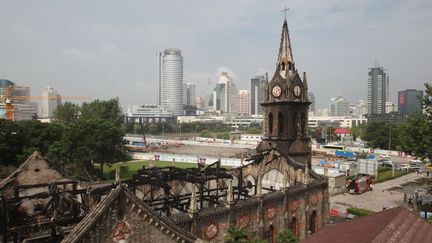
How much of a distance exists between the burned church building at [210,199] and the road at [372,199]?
15.8m

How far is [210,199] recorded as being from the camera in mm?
26031

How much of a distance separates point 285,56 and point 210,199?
66.8ft

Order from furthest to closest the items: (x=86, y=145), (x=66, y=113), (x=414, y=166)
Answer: (x=66, y=113), (x=414, y=166), (x=86, y=145)

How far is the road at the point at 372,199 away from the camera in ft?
163

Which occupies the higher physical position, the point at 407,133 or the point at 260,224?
the point at 407,133

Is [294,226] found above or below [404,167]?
above

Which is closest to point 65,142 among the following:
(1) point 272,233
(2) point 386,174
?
(1) point 272,233

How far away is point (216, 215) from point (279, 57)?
74.3ft

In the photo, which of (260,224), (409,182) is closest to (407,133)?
(260,224)

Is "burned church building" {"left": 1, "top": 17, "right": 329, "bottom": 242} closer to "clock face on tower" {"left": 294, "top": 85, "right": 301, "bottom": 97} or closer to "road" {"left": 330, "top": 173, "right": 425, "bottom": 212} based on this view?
"clock face on tower" {"left": 294, "top": 85, "right": 301, "bottom": 97}

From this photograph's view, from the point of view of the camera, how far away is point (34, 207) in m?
22.3

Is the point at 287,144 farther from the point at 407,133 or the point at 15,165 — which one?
the point at 15,165

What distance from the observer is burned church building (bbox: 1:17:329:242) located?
15.6m

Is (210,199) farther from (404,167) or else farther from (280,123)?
(404,167)
